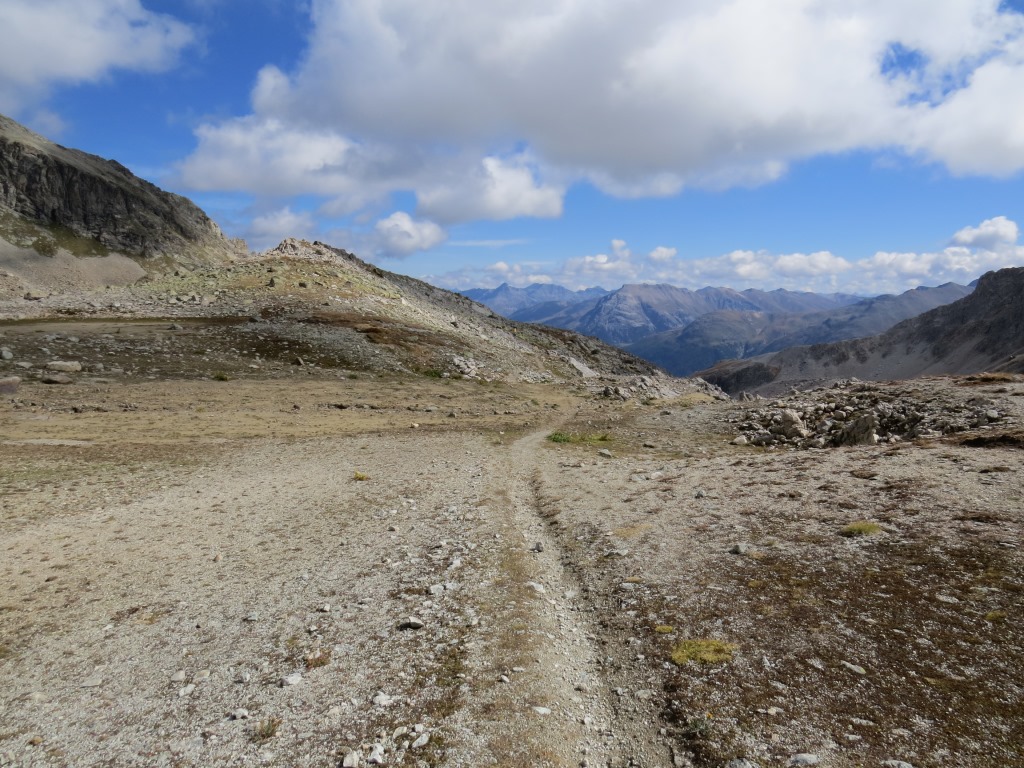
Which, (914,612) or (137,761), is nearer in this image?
(137,761)

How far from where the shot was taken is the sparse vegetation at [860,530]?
38.1ft

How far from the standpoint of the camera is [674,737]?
21.5ft

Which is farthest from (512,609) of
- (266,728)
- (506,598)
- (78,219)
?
(78,219)

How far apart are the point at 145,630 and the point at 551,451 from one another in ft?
60.6

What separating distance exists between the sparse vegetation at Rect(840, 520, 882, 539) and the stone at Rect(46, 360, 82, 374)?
1647 inches

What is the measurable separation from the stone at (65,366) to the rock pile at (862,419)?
4023cm

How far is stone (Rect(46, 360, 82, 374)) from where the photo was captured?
3434cm

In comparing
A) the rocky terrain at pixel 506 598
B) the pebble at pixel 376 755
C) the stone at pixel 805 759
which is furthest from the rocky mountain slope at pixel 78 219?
the stone at pixel 805 759

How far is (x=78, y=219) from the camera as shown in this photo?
155 meters

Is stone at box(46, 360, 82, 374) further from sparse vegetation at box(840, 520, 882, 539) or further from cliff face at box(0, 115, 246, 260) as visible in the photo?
cliff face at box(0, 115, 246, 260)

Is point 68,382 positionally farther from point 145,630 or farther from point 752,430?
point 752,430

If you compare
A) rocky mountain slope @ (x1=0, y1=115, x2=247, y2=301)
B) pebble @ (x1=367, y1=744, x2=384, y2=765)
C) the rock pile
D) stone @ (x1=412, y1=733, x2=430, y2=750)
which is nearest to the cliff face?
rocky mountain slope @ (x1=0, y1=115, x2=247, y2=301)

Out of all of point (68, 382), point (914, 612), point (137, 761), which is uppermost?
point (68, 382)

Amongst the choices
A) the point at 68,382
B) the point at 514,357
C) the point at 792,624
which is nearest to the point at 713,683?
the point at 792,624
